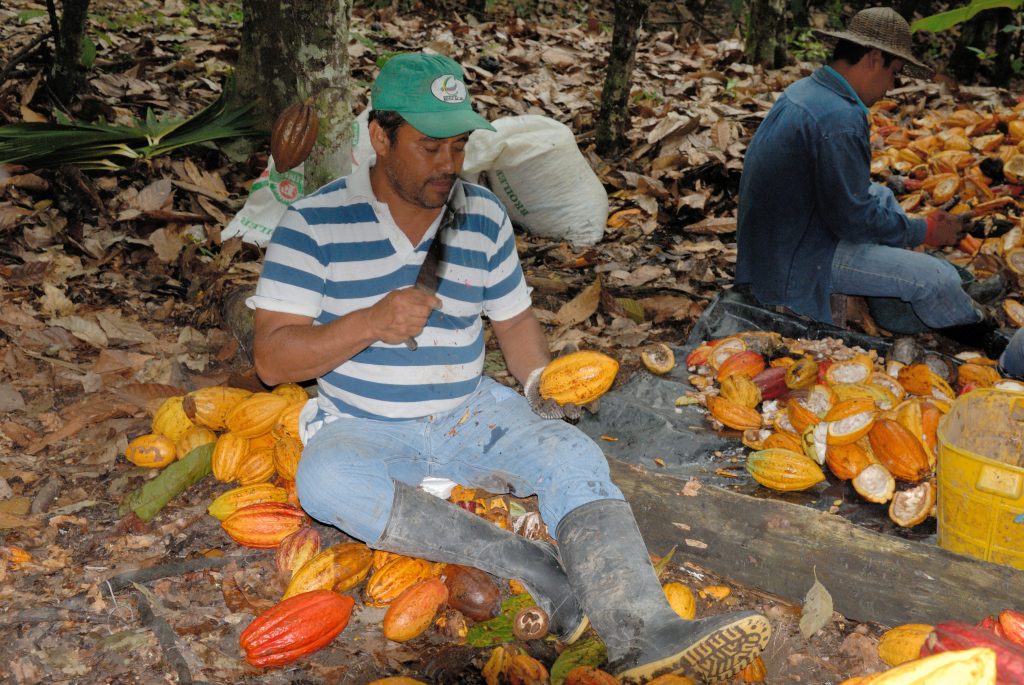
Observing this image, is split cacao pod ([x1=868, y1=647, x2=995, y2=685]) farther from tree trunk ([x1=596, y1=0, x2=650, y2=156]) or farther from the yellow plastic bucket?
tree trunk ([x1=596, y1=0, x2=650, y2=156])

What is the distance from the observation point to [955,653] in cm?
145

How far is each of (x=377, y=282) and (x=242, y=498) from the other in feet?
2.73

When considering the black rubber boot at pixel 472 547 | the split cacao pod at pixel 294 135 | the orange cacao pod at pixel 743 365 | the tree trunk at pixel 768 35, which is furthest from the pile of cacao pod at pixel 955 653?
the tree trunk at pixel 768 35

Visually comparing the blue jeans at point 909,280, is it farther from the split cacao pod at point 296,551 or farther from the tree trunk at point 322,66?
the split cacao pod at point 296,551

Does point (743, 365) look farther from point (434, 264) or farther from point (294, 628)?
point (294, 628)

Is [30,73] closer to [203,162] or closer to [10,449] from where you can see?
[203,162]

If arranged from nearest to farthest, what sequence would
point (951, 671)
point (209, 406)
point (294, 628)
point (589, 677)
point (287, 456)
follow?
point (951, 671), point (589, 677), point (294, 628), point (287, 456), point (209, 406)

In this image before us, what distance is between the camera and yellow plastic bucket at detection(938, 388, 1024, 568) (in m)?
2.18

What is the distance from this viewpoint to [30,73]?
17.3 feet

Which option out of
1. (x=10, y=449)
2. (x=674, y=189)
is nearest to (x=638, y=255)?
(x=674, y=189)

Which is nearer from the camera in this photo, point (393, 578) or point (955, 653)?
point (955, 653)

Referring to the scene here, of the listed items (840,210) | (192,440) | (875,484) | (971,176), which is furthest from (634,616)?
(971,176)

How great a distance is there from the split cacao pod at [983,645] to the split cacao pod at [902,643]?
0.12m

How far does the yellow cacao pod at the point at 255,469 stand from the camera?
2.87 metres
